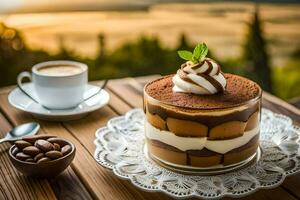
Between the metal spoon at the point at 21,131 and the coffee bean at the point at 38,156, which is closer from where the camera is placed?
the coffee bean at the point at 38,156

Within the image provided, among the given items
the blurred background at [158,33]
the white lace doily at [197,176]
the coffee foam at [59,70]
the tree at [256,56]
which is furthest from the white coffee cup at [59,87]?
the tree at [256,56]

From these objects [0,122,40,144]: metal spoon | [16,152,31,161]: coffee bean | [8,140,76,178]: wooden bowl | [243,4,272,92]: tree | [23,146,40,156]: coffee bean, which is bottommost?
[243,4,272,92]: tree

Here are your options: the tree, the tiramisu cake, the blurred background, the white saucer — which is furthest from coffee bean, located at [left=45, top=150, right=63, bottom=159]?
the tree

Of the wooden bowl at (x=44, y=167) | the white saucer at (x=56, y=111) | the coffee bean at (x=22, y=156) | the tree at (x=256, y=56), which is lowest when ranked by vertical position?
the tree at (x=256, y=56)

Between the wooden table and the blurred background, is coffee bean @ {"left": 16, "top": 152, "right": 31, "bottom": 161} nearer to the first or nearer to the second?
the wooden table

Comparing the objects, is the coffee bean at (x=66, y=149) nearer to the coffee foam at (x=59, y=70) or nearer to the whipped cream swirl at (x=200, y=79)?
the whipped cream swirl at (x=200, y=79)

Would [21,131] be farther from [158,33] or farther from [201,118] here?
[158,33]

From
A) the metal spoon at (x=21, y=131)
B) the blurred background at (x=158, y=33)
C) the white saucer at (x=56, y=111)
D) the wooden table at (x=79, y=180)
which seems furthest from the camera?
the blurred background at (x=158, y=33)

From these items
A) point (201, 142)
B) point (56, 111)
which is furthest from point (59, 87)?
point (201, 142)
